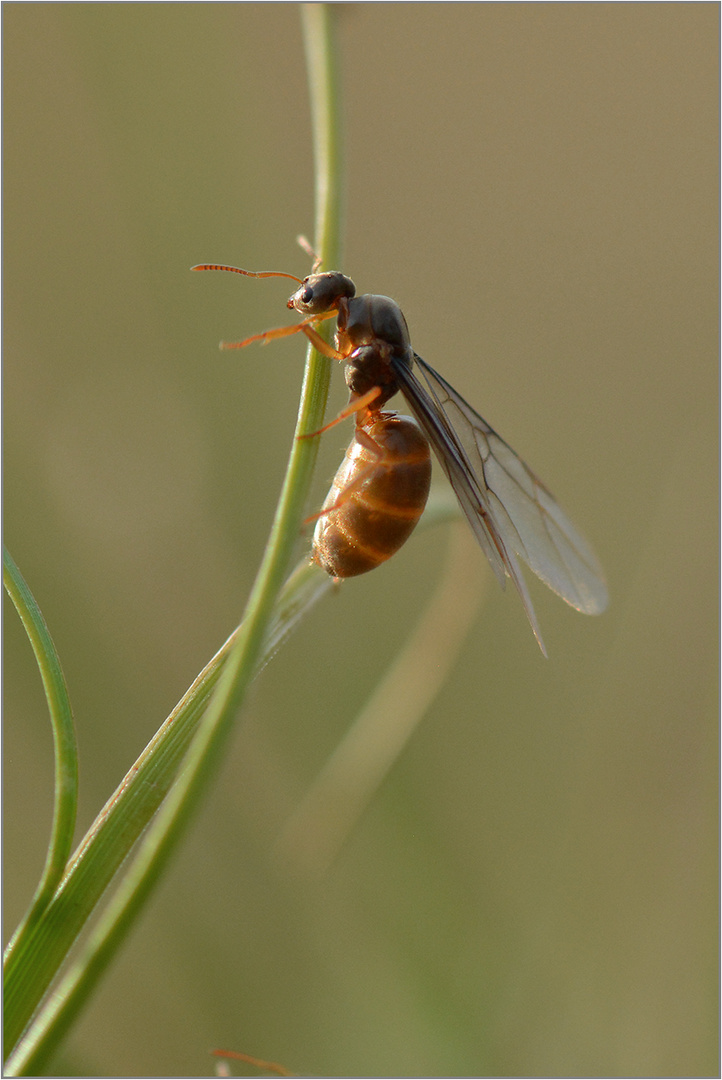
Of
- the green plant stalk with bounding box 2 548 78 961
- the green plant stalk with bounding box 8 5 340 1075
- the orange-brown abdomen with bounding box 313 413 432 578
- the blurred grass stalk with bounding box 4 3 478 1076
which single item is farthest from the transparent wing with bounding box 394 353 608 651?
the green plant stalk with bounding box 2 548 78 961

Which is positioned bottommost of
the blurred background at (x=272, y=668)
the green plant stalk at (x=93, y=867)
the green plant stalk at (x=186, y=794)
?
the blurred background at (x=272, y=668)

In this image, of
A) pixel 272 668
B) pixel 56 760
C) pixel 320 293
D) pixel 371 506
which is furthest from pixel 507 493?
pixel 56 760

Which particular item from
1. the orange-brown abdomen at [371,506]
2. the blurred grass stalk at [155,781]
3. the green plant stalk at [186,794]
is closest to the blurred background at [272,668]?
the blurred grass stalk at [155,781]

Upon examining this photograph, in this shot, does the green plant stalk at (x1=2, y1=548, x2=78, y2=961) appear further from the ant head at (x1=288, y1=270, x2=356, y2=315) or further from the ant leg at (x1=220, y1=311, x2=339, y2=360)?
the ant head at (x1=288, y1=270, x2=356, y2=315)

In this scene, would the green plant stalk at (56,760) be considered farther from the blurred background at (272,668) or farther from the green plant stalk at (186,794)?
the blurred background at (272,668)

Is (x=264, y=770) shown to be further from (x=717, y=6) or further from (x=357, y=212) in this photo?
(x=717, y=6)

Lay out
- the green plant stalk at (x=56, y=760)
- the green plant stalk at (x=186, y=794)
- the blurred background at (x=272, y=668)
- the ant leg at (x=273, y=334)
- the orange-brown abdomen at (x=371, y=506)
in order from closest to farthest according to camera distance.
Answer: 1. the green plant stalk at (x=186, y=794)
2. the green plant stalk at (x=56, y=760)
3. the ant leg at (x=273, y=334)
4. the orange-brown abdomen at (x=371, y=506)
5. the blurred background at (x=272, y=668)
